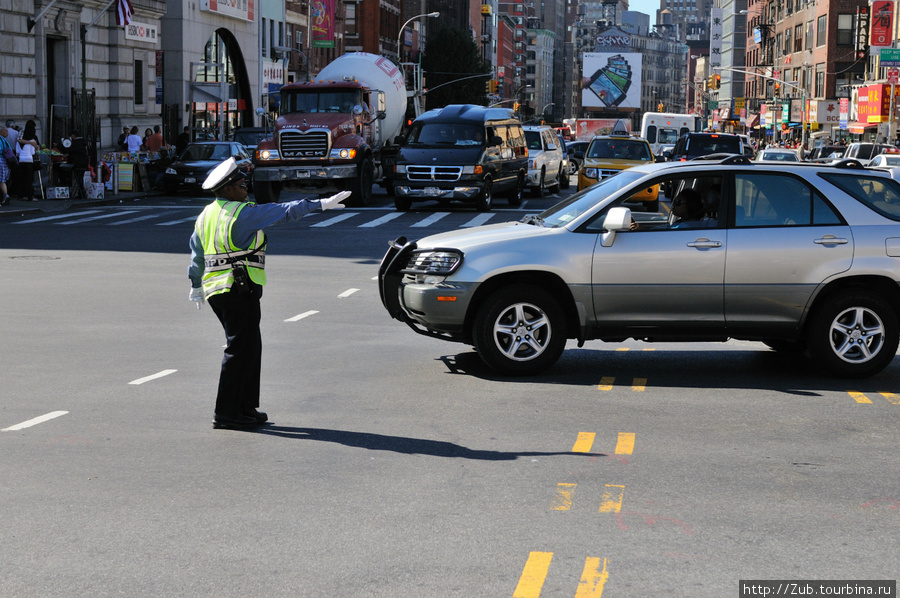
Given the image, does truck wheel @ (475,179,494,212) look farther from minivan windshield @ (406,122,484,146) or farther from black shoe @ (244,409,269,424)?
black shoe @ (244,409,269,424)

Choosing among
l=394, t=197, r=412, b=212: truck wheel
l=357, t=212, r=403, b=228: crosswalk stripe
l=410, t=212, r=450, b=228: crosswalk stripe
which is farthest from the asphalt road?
l=394, t=197, r=412, b=212: truck wheel

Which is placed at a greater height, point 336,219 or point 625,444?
point 336,219

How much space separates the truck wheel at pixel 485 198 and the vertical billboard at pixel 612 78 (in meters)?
133

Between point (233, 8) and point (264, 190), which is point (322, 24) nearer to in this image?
point (233, 8)

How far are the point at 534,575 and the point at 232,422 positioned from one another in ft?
10.9

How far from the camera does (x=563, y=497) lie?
21.4 feet

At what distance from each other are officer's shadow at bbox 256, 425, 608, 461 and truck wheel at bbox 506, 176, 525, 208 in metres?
24.5

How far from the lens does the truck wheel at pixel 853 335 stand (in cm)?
1009

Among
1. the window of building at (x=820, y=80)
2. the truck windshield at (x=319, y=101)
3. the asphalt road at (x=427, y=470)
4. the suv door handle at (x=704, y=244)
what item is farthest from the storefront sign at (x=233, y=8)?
the window of building at (x=820, y=80)

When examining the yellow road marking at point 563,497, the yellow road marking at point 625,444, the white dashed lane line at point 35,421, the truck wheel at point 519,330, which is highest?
the truck wheel at point 519,330

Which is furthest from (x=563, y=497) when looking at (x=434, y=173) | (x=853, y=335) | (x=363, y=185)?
(x=363, y=185)

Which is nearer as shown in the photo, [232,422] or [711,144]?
[232,422]

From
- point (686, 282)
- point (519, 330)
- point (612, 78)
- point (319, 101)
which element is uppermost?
point (612, 78)

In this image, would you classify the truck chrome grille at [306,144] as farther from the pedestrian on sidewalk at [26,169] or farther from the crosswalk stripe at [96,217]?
the pedestrian on sidewalk at [26,169]
